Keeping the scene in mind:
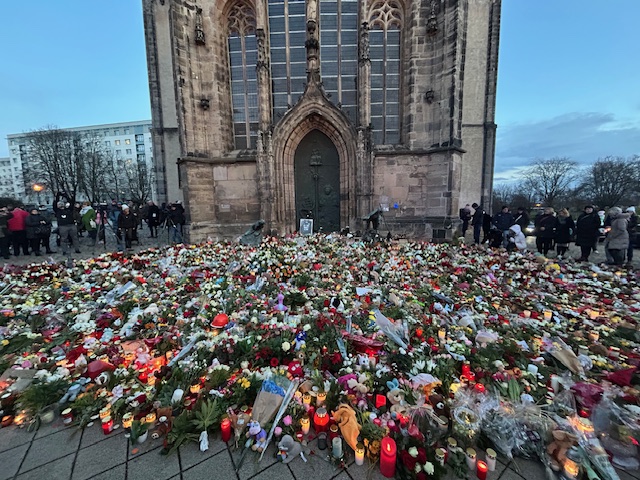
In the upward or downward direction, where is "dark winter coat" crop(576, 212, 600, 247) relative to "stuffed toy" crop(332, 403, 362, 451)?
upward

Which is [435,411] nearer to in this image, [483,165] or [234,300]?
[234,300]

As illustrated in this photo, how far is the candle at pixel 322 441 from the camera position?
2090mm

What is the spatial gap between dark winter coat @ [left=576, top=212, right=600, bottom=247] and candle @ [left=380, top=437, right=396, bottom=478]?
28.2 ft

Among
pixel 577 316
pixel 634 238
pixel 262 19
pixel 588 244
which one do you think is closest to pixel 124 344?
pixel 577 316

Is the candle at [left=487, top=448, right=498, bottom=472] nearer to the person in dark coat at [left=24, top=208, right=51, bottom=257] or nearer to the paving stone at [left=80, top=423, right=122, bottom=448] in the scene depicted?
the paving stone at [left=80, top=423, right=122, bottom=448]

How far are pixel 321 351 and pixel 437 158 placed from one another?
31.3ft

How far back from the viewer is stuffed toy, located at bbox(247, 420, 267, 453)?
6.75 feet

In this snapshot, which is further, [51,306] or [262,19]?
[262,19]

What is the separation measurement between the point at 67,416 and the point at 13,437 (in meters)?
0.33

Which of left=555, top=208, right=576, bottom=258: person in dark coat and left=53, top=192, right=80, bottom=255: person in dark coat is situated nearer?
left=555, top=208, right=576, bottom=258: person in dark coat

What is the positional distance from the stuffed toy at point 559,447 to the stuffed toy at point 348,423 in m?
1.27

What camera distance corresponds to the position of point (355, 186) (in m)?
10.8

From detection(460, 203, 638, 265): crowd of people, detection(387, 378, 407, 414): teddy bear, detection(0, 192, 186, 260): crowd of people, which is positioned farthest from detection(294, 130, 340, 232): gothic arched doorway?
detection(387, 378, 407, 414): teddy bear

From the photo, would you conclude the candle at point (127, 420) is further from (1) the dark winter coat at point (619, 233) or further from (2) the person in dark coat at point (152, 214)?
(2) the person in dark coat at point (152, 214)
